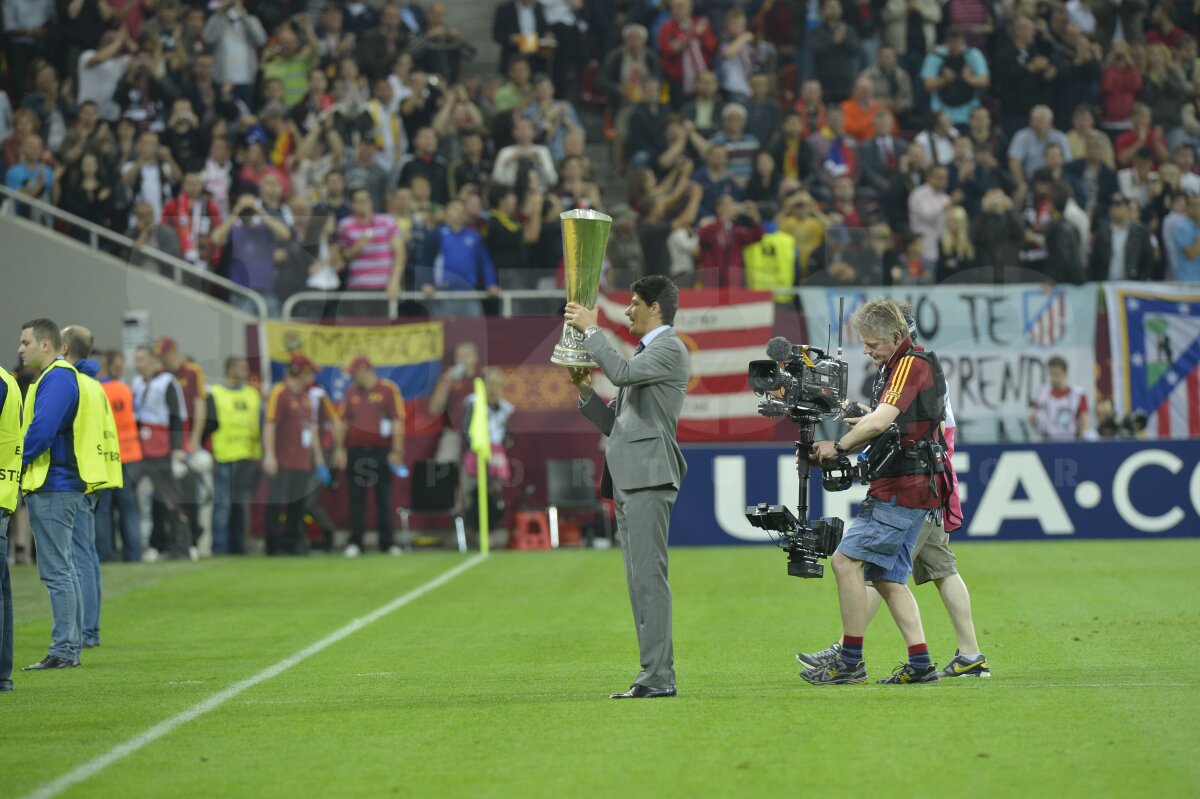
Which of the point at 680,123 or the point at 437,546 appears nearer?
the point at 437,546

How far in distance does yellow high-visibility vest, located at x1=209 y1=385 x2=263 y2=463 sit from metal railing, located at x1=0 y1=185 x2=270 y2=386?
86cm

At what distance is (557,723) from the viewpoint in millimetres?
8508

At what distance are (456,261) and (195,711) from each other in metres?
15.1

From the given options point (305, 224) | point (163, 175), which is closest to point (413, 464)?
point (305, 224)

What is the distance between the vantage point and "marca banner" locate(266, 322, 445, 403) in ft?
78.7

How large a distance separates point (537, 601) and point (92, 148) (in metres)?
12.6

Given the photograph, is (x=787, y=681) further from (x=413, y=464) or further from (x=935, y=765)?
(x=413, y=464)

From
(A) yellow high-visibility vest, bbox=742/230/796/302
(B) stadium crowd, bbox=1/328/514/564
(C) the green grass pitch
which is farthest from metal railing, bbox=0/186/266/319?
(C) the green grass pitch

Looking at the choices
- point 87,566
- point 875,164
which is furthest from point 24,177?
point 87,566

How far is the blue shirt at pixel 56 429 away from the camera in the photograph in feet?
36.3

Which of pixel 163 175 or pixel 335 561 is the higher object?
pixel 163 175

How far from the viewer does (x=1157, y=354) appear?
78.1ft

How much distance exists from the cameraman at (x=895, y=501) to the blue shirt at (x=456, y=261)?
14617 mm

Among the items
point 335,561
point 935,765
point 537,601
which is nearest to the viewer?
point 935,765
